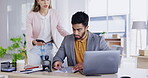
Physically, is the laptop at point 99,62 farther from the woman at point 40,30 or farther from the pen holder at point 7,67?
the woman at point 40,30

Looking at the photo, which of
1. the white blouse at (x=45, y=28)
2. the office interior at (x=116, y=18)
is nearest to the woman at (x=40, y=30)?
the white blouse at (x=45, y=28)

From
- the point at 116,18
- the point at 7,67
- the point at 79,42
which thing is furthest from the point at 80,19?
the point at 116,18

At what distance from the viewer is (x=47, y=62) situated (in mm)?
1987

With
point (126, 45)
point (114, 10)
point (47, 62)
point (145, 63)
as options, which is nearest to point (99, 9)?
point (114, 10)

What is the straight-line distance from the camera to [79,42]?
238cm

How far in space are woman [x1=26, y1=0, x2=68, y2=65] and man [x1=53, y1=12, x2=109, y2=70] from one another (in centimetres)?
A: 37

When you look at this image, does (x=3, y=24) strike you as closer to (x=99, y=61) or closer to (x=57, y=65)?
(x=57, y=65)

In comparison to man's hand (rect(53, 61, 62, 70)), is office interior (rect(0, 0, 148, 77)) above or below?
above

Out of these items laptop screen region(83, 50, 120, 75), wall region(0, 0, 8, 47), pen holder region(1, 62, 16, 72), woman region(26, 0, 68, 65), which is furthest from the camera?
wall region(0, 0, 8, 47)

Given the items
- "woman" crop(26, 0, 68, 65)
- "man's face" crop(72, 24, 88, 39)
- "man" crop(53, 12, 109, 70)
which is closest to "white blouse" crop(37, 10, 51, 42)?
"woman" crop(26, 0, 68, 65)

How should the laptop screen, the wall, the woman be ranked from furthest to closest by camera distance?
1. the wall
2. the woman
3. the laptop screen

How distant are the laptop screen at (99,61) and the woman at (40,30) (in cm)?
110

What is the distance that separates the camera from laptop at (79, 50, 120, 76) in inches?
66.1

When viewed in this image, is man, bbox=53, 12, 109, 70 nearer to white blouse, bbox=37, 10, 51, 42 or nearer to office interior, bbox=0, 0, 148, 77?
white blouse, bbox=37, 10, 51, 42
